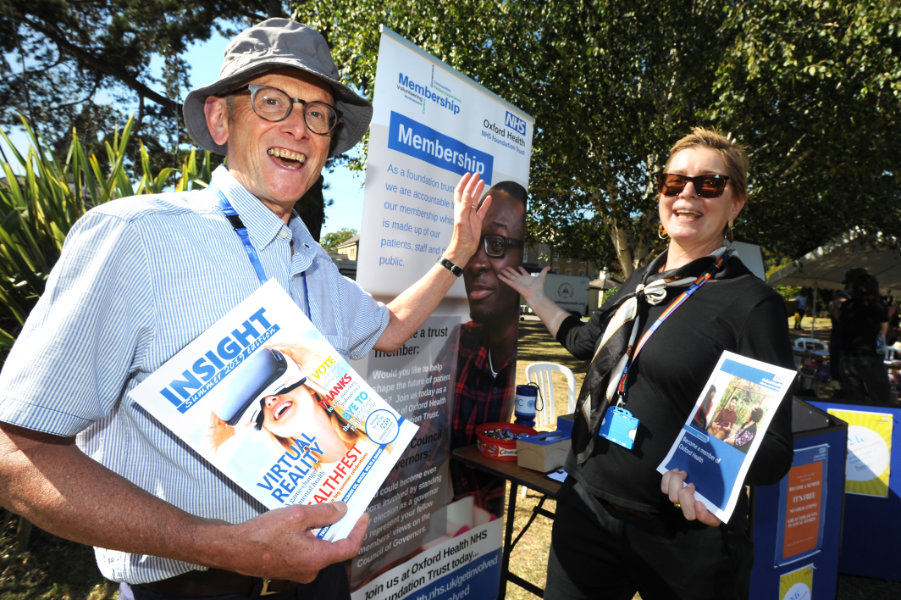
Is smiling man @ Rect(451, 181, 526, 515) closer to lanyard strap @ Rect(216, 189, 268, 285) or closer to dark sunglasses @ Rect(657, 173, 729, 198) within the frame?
dark sunglasses @ Rect(657, 173, 729, 198)

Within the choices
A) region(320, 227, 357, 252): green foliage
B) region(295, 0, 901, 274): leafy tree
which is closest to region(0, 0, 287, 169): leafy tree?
region(295, 0, 901, 274): leafy tree

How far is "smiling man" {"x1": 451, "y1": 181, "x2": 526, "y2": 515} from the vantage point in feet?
8.81

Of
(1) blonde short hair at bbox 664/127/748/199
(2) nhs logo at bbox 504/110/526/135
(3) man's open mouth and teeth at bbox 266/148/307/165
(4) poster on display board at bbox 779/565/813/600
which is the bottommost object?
(4) poster on display board at bbox 779/565/813/600

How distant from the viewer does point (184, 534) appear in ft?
2.82

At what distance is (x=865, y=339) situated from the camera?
6.78 meters

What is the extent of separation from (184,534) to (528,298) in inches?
78.2

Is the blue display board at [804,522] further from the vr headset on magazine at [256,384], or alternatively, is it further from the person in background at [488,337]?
the vr headset on magazine at [256,384]

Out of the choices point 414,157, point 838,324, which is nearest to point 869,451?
point 414,157

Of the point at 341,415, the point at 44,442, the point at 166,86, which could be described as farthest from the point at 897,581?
the point at 166,86

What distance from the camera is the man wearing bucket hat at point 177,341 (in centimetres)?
82

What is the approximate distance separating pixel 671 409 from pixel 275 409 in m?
1.27

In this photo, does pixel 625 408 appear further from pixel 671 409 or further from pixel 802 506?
pixel 802 506

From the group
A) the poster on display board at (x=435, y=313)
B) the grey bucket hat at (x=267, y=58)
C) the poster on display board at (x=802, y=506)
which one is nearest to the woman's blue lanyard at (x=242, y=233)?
the grey bucket hat at (x=267, y=58)

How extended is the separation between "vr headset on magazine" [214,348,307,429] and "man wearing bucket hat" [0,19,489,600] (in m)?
0.15
